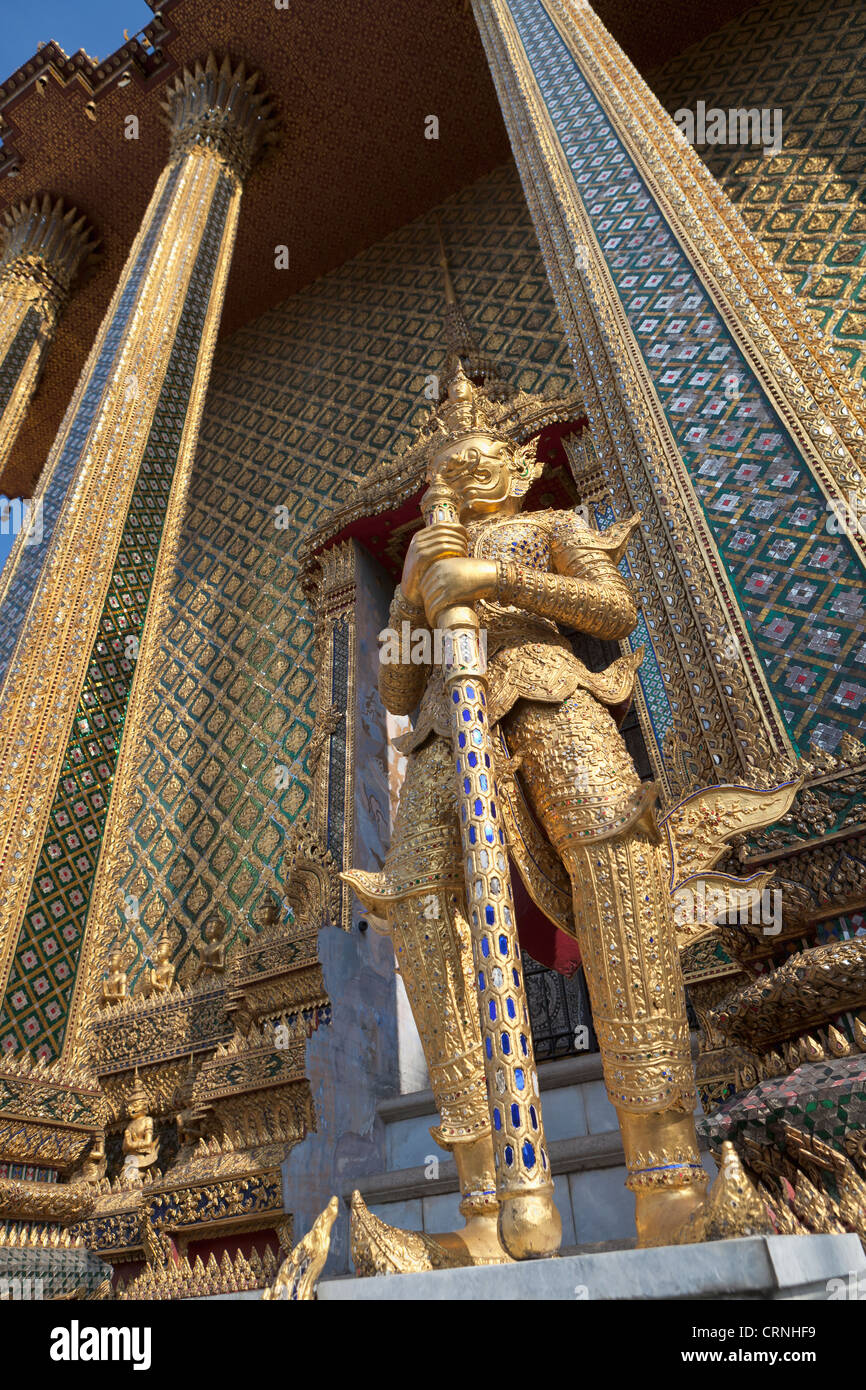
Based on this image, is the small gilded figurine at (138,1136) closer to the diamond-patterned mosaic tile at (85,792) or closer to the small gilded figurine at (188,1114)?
the small gilded figurine at (188,1114)

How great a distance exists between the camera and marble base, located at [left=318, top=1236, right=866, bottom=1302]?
1077 mm

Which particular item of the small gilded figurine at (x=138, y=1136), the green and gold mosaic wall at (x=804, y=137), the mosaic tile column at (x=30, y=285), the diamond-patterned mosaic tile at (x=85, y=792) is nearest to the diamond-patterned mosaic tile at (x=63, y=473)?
the diamond-patterned mosaic tile at (x=85, y=792)

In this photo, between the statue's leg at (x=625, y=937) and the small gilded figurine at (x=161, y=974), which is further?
the small gilded figurine at (x=161, y=974)

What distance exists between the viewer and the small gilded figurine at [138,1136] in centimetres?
418

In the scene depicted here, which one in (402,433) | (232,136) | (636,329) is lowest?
(636,329)

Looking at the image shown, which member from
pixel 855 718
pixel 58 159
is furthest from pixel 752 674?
pixel 58 159

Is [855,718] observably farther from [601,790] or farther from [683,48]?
[683,48]

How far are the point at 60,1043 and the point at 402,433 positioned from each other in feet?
14.8

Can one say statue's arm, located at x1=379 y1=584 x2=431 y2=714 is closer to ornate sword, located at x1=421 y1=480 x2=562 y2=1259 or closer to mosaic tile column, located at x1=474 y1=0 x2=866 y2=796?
ornate sword, located at x1=421 y1=480 x2=562 y2=1259

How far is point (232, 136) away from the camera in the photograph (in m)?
7.23

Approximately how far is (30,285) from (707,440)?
691 centimetres

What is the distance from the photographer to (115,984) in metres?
5.03

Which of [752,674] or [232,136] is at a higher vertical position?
[232,136]
